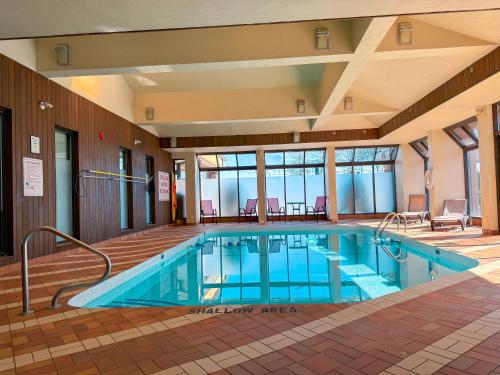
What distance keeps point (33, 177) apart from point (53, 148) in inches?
27.6

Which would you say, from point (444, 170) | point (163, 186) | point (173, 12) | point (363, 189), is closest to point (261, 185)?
point (163, 186)

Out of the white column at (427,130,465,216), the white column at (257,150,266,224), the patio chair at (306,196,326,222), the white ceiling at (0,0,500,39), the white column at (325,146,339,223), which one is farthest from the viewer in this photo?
the patio chair at (306,196,326,222)

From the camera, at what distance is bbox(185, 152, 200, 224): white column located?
12.2 m

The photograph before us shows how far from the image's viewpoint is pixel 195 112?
8.54 m

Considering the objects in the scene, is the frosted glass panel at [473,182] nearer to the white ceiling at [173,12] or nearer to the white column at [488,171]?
the white column at [488,171]

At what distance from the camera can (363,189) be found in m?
12.7

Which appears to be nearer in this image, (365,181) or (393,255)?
(393,255)

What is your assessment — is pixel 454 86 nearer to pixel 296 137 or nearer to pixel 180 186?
pixel 296 137

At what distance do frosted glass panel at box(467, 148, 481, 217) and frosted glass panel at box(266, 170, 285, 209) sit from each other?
5.86 metres

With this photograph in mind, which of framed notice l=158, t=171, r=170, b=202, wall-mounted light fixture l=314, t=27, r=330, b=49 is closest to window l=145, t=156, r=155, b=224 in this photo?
framed notice l=158, t=171, r=170, b=202

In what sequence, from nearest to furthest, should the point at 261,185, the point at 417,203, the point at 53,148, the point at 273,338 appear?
the point at 273,338 → the point at 53,148 → the point at 417,203 → the point at 261,185

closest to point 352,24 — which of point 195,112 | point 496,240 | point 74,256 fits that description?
point 496,240

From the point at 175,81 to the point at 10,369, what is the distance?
23.8ft

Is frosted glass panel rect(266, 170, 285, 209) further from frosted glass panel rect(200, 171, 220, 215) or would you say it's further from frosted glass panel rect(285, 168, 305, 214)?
frosted glass panel rect(200, 171, 220, 215)
